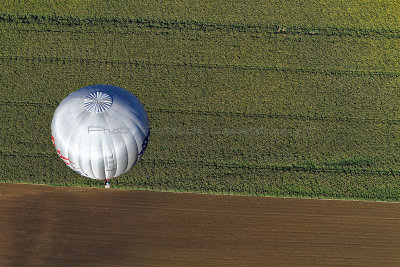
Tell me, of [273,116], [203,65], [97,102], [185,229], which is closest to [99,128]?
[97,102]

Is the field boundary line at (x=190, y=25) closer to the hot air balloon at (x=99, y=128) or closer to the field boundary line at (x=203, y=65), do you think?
the field boundary line at (x=203, y=65)

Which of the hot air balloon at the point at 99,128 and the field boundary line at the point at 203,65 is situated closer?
the hot air balloon at the point at 99,128

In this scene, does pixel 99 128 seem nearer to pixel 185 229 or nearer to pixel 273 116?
pixel 185 229

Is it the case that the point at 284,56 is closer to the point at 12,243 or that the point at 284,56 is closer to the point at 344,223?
the point at 344,223

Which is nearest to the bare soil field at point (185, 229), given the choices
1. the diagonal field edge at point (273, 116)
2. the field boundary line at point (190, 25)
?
the diagonal field edge at point (273, 116)

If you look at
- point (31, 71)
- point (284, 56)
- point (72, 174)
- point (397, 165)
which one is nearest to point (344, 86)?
point (284, 56)

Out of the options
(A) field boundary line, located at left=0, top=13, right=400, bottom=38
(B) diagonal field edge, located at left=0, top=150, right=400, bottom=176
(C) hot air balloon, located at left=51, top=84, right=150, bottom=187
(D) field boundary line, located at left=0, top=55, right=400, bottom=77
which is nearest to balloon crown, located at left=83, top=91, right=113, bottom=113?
(C) hot air balloon, located at left=51, top=84, right=150, bottom=187
